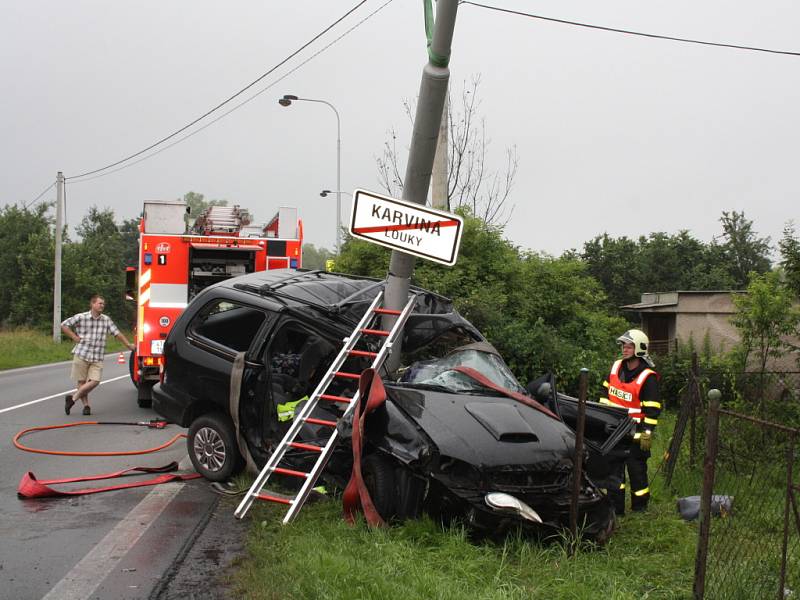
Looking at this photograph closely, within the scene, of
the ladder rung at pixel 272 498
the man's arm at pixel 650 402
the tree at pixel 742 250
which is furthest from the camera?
the tree at pixel 742 250

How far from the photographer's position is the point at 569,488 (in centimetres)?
554

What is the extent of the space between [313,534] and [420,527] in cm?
72

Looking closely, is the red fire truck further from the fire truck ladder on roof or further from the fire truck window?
the fire truck ladder on roof

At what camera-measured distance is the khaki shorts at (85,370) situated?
12000 millimetres

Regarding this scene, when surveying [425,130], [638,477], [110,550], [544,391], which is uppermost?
[425,130]

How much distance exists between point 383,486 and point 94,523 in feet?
7.28

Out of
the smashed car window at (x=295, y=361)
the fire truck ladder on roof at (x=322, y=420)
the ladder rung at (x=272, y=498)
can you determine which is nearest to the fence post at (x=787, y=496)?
the fire truck ladder on roof at (x=322, y=420)

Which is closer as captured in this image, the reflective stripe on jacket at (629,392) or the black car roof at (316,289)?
the reflective stripe on jacket at (629,392)

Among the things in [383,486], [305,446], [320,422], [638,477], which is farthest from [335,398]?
[638,477]

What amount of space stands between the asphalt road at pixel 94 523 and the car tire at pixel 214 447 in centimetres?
18

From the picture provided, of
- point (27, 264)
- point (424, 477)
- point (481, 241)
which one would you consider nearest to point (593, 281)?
point (481, 241)

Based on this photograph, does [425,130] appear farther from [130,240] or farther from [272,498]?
[130,240]

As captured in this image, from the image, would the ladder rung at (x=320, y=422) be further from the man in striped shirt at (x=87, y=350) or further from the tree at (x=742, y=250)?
the tree at (x=742, y=250)

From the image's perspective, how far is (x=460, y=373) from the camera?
21.9 feet
